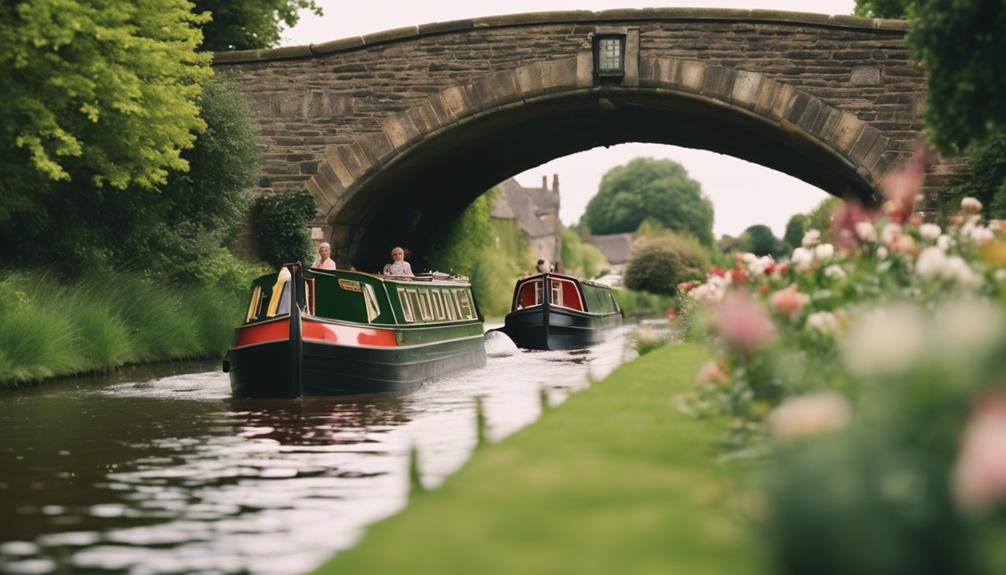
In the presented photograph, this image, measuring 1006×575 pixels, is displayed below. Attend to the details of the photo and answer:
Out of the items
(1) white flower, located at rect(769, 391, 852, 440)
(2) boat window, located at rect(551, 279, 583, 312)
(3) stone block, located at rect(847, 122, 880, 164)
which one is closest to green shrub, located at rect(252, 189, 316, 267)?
(2) boat window, located at rect(551, 279, 583, 312)

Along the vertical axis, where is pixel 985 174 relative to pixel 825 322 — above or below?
above

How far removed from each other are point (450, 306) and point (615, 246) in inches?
3255

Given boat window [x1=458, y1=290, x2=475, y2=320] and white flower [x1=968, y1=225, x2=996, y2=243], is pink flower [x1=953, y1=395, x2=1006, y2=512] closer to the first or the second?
white flower [x1=968, y1=225, x2=996, y2=243]

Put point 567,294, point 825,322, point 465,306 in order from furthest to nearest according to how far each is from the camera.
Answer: point 567,294, point 465,306, point 825,322

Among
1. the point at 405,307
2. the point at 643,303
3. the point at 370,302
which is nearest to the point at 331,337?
the point at 370,302

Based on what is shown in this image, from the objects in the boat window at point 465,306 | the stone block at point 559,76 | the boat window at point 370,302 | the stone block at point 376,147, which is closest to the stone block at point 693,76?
the stone block at point 559,76

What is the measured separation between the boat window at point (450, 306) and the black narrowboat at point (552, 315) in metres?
5.88

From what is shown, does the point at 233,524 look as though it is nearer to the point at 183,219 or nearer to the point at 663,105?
the point at 183,219

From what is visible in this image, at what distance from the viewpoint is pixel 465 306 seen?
766 inches

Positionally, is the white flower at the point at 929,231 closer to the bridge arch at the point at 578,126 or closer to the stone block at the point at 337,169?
the bridge arch at the point at 578,126

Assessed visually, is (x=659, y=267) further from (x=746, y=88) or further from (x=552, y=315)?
(x=746, y=88)

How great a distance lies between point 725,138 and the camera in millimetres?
25500

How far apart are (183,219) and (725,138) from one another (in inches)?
400

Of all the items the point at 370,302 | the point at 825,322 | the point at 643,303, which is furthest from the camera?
the point at 643,303
